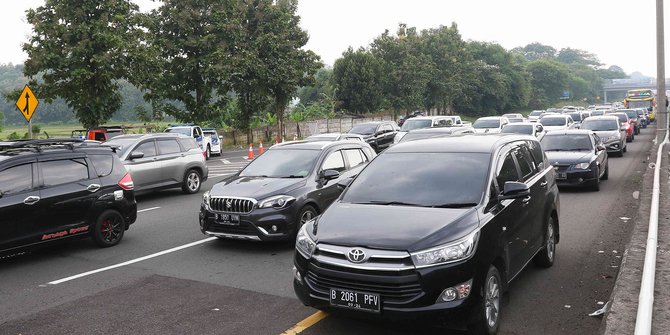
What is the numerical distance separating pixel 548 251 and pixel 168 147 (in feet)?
35.2

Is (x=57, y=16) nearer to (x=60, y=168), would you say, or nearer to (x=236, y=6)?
(x=236, y=6)

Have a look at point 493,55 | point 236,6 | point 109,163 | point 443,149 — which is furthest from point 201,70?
point 493,55

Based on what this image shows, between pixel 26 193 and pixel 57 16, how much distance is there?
71.5ft

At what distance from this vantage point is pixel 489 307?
4.98m

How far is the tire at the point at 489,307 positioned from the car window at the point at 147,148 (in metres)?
11.2

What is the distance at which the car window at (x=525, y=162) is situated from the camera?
676cm

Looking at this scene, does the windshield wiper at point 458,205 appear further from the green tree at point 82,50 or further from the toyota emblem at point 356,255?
the green tree at point 82,50

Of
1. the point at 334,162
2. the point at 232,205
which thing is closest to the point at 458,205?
the point at 232,205

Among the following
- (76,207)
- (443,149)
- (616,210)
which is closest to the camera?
(443,149)

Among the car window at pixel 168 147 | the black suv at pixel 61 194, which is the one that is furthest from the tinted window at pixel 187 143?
the black suv at pixel 61 194

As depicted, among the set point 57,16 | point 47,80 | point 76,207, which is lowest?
point 76,207

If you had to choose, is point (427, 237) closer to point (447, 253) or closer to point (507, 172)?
point (447, 253)

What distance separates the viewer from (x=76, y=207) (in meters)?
8.60

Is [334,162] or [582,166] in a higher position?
[334,162]
